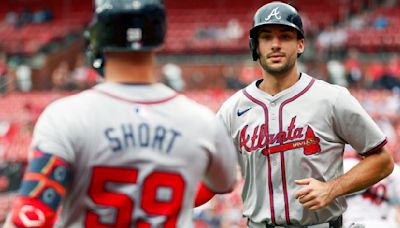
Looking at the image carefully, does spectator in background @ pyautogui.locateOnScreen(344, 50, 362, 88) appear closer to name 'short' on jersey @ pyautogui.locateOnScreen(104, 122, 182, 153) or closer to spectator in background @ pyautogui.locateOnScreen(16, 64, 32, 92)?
spectator in background @ pyautogui.locateOnScreen(16, 64, 32, 92)

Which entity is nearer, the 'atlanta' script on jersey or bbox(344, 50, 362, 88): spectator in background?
the 'atlanta' script on jersey

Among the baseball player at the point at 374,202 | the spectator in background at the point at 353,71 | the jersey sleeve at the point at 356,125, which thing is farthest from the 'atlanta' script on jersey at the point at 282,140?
the spectator in background at the point at 353,71

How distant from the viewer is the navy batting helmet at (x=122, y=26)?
2.60m

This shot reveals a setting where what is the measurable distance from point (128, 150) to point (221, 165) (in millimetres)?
364

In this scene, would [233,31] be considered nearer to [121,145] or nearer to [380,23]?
[380,23]

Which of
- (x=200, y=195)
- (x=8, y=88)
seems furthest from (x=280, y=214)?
(x=8, y=88)

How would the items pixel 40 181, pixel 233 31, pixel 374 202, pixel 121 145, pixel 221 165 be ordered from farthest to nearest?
pixel 233 31 → pixel 374 202 → pixel 221 165 → pixel 121 145 → pixel 40 181

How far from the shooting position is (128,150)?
8.39 ft

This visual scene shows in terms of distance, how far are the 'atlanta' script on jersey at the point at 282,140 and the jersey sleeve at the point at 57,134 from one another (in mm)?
1723

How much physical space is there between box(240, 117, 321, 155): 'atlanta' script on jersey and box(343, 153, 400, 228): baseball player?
1327mm

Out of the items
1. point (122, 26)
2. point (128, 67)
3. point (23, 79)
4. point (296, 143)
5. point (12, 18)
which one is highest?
point (122, 26)

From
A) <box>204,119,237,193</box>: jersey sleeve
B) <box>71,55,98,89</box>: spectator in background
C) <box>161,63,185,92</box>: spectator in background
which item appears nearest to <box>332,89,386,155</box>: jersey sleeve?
<box>204,119,237,193</box>: jersey sleeve

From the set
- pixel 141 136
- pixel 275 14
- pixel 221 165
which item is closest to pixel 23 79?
pixel 275 14

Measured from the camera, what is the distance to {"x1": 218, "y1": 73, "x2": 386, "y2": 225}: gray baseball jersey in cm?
397
